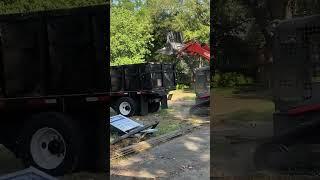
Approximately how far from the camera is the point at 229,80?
6469 mm

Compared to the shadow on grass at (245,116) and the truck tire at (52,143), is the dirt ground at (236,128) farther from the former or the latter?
the truck tire at (52,143)

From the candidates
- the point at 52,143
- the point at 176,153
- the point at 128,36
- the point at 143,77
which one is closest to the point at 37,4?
the point at 128,36

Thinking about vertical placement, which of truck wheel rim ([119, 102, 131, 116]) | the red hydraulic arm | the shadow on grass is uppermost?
the red hydraulic arm

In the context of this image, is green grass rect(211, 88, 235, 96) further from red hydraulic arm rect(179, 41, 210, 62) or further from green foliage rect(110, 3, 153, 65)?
green foliage rect(110, 3, 153, 65)

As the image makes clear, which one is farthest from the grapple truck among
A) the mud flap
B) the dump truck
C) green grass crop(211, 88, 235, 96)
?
the dump truck

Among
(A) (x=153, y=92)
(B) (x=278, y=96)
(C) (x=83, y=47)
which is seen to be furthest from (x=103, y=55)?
(B) (x=278, y=96)

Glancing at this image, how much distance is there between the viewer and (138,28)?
6.77m

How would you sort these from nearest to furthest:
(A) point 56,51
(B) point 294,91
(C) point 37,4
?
(B) point 294,91 → (A) point 56,51 → (C) point 37,4

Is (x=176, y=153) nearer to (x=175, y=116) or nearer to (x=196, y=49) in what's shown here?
(x=175, y=116)

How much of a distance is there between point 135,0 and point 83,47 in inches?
29.5

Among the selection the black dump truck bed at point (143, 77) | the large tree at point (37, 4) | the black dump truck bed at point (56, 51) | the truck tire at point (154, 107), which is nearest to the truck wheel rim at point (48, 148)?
the black dump truck bed at point (56, 51)

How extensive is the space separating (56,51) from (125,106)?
914 millimetres

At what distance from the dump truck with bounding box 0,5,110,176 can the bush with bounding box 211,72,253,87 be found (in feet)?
3.71

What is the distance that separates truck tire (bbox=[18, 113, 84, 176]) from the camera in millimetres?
6699
